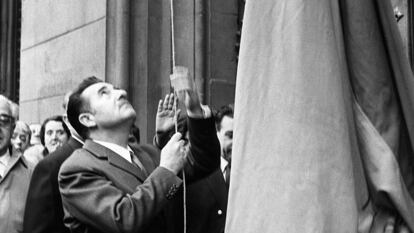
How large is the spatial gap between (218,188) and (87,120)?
3.96 ft

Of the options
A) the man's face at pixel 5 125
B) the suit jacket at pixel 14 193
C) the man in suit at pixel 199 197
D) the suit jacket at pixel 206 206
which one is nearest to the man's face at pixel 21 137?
the suit jacket at pixel 14 193

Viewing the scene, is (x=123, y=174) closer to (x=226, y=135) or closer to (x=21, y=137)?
(x=226, y=135)

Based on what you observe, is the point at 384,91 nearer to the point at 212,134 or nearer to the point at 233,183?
the point at 233,183

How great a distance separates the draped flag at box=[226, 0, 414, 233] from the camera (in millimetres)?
2773

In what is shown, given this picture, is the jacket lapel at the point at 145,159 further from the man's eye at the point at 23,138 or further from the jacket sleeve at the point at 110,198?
the man's eye at the point at 23,138

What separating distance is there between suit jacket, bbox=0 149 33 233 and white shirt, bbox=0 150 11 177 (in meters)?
0.03

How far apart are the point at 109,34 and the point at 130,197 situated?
6.13 metres

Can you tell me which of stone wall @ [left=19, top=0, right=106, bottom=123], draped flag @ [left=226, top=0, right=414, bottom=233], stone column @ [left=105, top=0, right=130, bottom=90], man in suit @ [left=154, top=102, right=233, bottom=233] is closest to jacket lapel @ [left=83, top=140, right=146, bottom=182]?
man in suit @ [left=154, top=102, right=233, bottom=233]

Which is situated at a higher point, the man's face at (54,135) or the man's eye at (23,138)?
the man's face at (54,135)

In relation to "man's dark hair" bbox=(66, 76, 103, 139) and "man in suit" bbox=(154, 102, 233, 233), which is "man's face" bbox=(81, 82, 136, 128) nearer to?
"man's dark hair" bbox=(66, 76, 103, 139)

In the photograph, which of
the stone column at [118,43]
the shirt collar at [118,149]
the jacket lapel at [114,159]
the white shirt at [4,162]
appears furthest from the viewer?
the stone column at [118,43]

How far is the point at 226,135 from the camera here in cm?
736

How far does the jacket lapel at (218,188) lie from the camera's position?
596cm

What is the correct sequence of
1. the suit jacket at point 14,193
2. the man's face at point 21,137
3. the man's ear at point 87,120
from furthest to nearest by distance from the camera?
1. the man's face at point 21,137
2. the suit jacket at point 14,193
3. the man's ear at point 87,120
